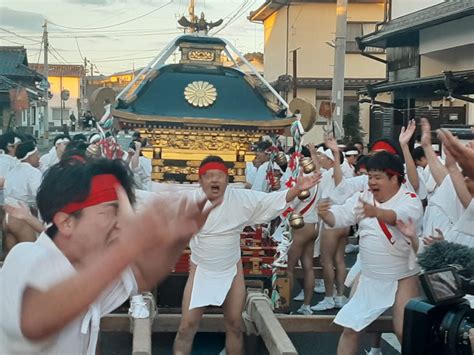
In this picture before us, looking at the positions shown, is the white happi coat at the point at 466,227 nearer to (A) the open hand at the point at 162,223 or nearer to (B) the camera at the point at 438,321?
(B) the camera at the point at 438,321

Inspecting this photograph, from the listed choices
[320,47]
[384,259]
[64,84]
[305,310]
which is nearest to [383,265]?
[384,259]

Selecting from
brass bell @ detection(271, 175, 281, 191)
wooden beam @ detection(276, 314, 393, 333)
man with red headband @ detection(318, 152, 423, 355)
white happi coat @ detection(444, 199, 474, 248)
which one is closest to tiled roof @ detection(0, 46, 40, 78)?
brass bell @ detection(271, 175, 281, 191)

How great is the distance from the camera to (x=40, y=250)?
222 centimetres

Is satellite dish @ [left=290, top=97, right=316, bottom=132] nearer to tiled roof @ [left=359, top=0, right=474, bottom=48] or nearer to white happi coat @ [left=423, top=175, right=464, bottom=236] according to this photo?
white happi coat @ [left=423, top=175, right=464, bottom=236]

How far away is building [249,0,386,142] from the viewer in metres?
28.0

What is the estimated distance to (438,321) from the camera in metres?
2.27

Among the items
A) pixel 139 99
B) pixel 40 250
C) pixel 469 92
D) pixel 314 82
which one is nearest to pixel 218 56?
pixel 139 99

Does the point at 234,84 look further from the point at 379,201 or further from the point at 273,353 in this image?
the point at 273,353

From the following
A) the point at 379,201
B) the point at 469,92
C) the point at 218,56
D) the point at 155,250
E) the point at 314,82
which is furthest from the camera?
the point at 314,82

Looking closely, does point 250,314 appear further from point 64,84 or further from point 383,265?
point 64,84

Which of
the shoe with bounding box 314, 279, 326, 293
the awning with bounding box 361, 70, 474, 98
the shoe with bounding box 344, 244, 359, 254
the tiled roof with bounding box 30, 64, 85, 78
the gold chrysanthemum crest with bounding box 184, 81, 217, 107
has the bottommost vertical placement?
the shoe with bounding box 314, 279, 326, 293

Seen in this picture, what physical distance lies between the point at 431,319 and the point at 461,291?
159 mm


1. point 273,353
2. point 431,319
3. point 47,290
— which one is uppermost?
point 47,290

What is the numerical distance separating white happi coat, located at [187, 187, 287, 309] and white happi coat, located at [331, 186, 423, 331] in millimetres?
790
